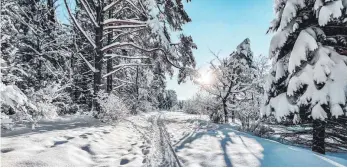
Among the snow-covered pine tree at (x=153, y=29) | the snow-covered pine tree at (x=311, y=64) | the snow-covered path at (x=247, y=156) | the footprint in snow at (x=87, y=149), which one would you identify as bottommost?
the snow-covered path at (x=247, y=156)

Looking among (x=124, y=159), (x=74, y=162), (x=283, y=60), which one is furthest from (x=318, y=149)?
(x=74, y=162)

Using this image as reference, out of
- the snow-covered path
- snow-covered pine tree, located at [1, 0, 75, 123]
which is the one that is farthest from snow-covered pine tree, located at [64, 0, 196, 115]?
the snow-covered path

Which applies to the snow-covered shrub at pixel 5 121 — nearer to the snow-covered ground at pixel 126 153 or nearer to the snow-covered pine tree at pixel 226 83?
the snow-covered ground at pixel 126 153

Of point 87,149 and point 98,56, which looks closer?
point 87,149

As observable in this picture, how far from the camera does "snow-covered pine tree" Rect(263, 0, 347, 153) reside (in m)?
7.61

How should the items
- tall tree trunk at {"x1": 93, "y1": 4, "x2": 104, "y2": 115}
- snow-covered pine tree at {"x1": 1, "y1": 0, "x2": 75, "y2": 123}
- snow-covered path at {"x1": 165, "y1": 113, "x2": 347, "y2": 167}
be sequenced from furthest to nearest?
snow-covered pine tree at {"x1": 1, "y1": 0, "x2": 75, "y2": 123}
tall tree trunk at {"x1": 93, "y1": 4, "x2": 104, "y2": 115}
snow-covered path at {"x1": 165, "y1": 113, "x2": 347, "y2": 167}

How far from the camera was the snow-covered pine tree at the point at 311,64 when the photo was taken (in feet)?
25.0

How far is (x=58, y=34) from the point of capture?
20.2 meters

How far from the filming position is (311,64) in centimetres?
824

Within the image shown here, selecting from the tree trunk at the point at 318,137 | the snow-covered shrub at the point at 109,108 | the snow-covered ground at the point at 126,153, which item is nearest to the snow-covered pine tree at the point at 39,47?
the snow-covered shrub at the point at 109,108

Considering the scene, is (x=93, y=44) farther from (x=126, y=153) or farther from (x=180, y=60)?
(x=126, y=153)

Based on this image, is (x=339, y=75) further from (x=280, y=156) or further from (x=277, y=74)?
(x=280, y=156)

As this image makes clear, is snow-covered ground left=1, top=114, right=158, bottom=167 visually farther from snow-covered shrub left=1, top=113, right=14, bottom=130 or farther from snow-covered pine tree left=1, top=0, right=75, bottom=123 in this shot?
snow-covered pine tree left=1, top=0, right=75, bottom=123

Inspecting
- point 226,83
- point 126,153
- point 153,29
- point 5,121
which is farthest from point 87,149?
point 226,83
